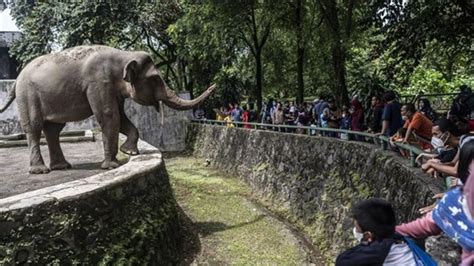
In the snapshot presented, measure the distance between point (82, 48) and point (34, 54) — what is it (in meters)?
14.5

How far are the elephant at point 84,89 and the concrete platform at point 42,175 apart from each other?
0.35 meters

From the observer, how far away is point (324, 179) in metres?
9.48

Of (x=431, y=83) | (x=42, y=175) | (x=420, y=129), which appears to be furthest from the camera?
(x=431, y=83)

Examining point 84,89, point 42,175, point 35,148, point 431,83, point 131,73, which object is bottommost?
point 42,175

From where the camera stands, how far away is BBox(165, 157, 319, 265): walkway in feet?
24.8

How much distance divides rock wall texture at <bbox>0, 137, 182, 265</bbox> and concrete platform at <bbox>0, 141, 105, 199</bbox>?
150 centimetres

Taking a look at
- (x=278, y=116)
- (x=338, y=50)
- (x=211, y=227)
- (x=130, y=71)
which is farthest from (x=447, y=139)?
(x=278, y=116)

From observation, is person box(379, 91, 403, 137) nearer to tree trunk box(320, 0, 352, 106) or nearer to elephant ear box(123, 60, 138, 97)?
elephant ear box(123, 60, 138, 97)

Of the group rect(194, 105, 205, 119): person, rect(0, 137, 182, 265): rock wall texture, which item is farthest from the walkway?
rect(194, 105, 205, 119): person

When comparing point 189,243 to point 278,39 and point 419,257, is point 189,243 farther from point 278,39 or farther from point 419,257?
point 278,39

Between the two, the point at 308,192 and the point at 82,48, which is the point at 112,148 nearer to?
the point at 82,48

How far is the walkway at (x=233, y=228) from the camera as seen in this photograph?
7.57 metres

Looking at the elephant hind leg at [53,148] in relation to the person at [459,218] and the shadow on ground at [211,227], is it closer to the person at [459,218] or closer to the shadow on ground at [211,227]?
the shadow on ground at [211,227]

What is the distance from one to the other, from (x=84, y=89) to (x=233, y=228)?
3569 millimetres
